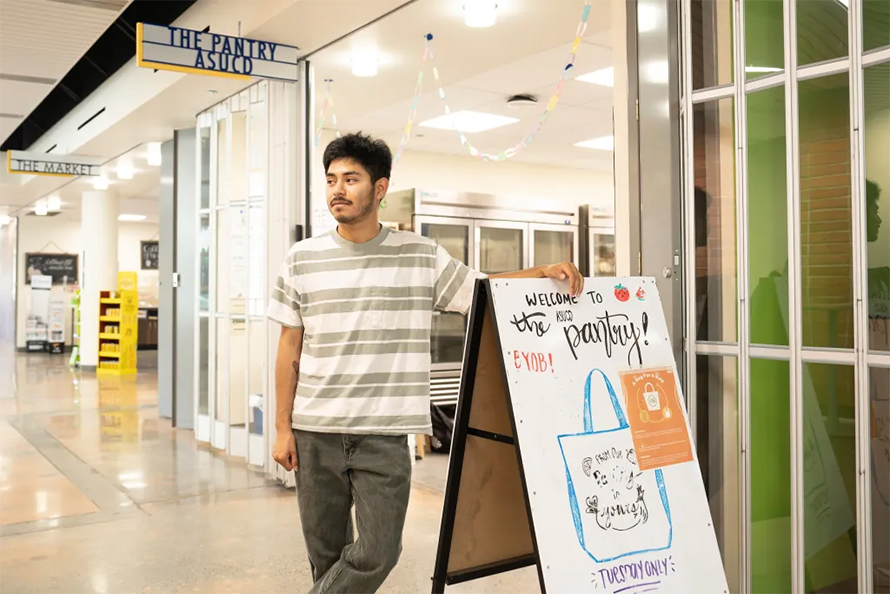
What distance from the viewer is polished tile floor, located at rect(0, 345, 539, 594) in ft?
11.7

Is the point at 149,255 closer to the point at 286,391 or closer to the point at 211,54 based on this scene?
the point at 211,54

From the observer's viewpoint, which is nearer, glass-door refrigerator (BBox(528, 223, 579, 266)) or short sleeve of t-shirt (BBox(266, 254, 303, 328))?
short sleeve of t-shirt (BBox(266, 254, 303, 328))

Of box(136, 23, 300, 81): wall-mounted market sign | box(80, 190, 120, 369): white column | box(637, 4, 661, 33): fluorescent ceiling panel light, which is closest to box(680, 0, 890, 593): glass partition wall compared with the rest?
box(637, 4, 661, 33): fluorescent ceiling panel light

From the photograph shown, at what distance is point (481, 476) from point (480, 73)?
4.31 m

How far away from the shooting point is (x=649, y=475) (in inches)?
91.2

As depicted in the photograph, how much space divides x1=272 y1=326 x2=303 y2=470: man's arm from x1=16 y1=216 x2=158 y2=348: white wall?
16757 mm

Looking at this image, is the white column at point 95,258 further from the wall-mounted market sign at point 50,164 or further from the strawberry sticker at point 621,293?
the strawberry sticker at point 621,293

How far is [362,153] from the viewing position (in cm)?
239

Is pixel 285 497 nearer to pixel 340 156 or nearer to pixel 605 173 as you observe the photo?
pixel 340 156

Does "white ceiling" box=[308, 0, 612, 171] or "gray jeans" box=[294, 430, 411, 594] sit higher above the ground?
"white ceiling" box=[308, 0, 612, 171]

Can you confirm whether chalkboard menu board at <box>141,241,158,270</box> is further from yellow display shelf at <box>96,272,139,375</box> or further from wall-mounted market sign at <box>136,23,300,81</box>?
wall-mounted market sign at <box>136,23,300,81</box>

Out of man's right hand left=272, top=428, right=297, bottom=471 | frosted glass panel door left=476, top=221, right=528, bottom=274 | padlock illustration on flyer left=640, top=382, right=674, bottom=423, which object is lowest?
man's right hand left=272, top=428, right=297, bottom=471

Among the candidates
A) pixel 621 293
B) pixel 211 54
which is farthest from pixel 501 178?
pixel 621 293

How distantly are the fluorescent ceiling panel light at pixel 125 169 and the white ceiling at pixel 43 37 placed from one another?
2.56 m
